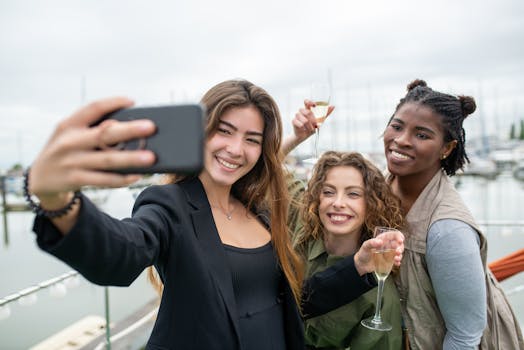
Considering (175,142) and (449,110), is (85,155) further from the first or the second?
(449,110)

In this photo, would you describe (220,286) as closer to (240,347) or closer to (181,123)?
(240,347)

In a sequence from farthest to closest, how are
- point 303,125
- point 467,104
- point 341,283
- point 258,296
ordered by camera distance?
1. point 303,125
2. point 467,104
3. point 341,283
4. point 258,296

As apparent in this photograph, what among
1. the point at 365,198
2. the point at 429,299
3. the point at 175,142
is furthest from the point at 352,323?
the point at 175,142

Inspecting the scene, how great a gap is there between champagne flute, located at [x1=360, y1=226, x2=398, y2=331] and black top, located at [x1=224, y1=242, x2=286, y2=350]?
441 millimetres

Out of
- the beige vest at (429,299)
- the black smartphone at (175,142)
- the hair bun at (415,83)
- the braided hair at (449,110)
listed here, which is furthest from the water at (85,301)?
the hair bun at (415,83)

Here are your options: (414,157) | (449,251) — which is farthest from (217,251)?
(414,157)

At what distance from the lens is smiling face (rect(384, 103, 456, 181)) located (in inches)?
78.3

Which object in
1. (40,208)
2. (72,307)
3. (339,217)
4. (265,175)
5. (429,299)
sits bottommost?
(72,307)

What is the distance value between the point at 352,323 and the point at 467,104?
131 cm

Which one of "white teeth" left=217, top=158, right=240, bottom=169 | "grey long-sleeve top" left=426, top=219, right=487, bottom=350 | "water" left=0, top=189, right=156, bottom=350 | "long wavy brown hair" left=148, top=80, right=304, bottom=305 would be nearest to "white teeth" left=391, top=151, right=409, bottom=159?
"grey long-sleeve top" left=426, top=219, right=487, bottom=350

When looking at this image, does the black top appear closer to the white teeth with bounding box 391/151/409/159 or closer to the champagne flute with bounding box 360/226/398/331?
the champagne flute with bounding box 360/226/398/331

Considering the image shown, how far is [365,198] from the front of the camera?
210 centimetres

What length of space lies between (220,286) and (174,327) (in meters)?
0.21

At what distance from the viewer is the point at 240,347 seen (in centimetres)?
139
